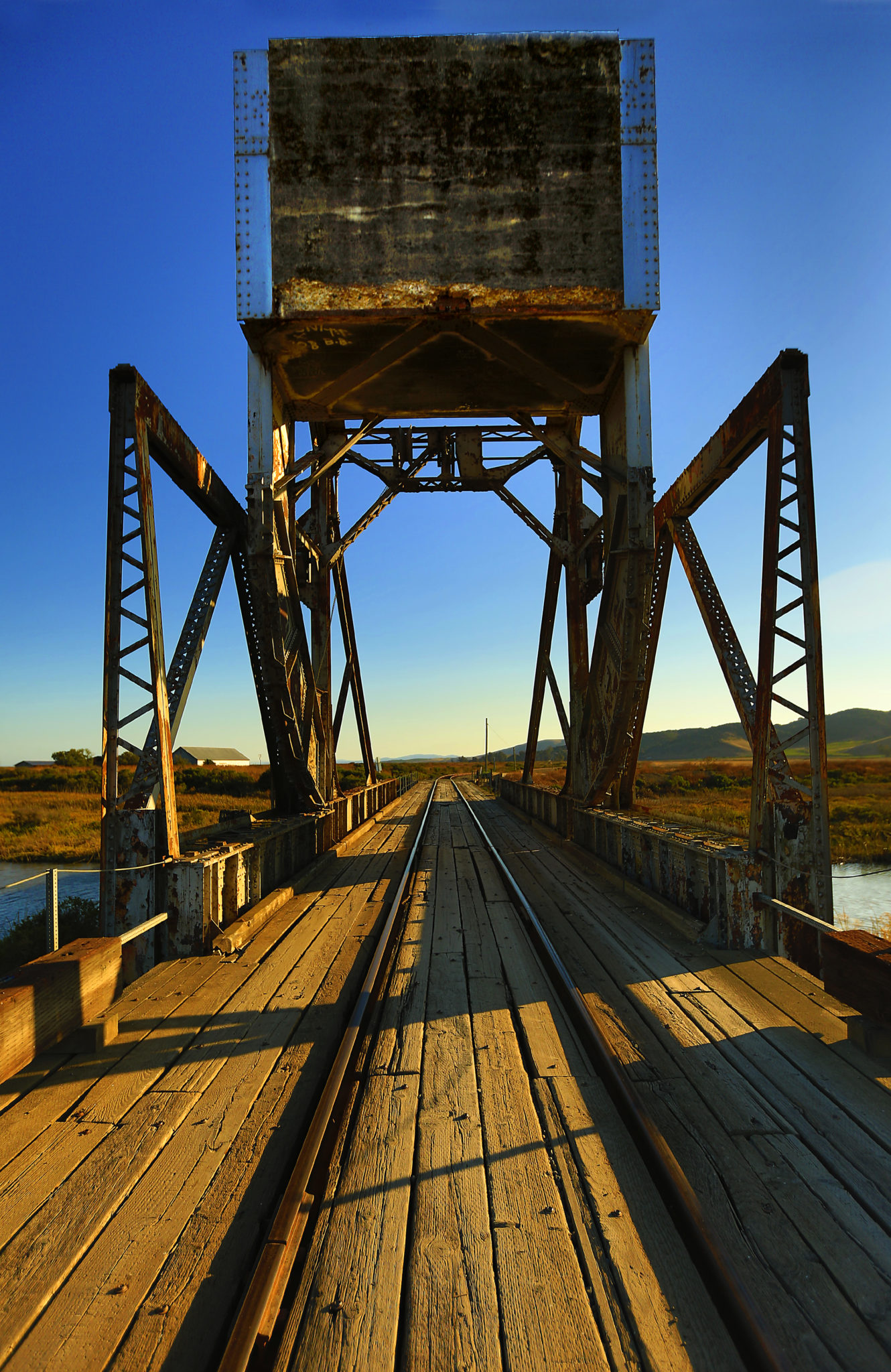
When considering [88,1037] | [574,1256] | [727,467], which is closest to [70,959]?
[88,1037]

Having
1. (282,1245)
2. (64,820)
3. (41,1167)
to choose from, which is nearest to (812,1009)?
(282,1245)

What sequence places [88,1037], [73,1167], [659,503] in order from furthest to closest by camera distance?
[659,503]
[88,1037]
[73,1167]

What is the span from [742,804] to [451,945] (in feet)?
87.6

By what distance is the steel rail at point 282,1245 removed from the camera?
2.05m

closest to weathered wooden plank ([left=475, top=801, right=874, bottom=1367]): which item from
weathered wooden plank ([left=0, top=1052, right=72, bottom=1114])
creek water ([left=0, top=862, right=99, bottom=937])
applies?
weathered wooden plank ([left=0, top=1052, right=72, bottom=1114])

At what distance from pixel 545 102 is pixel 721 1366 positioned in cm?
1087

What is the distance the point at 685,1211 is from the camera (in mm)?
2574

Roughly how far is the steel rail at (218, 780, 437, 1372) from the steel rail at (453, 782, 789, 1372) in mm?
1397

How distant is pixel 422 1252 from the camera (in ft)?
8.16

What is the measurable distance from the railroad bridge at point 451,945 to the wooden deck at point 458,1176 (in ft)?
0.05

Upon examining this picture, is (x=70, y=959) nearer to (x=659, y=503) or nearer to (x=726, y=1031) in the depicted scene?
(x=726, y=1031)

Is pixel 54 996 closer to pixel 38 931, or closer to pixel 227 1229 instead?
pixel 227 1229

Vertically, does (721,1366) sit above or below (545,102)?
below

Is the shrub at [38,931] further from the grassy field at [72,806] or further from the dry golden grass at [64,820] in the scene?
the dry golden grass at [64,820]
